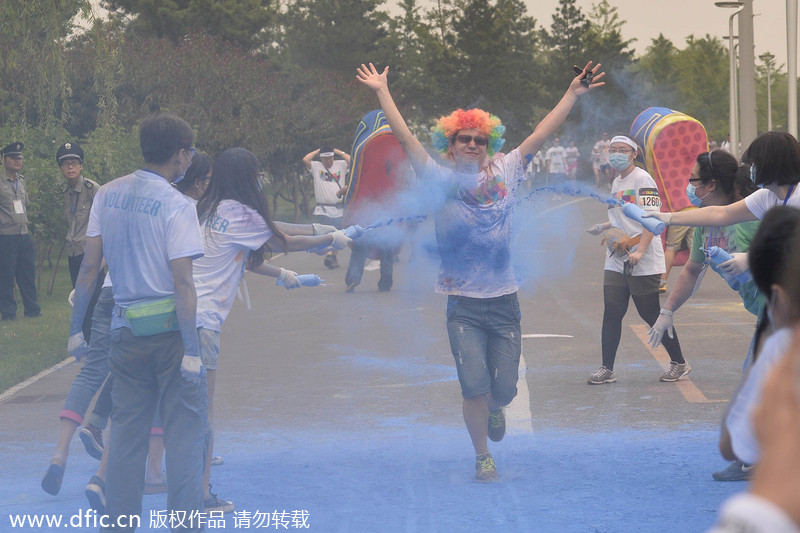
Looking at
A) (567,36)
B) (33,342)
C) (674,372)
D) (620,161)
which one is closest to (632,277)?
(674,372)

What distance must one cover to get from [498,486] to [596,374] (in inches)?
116

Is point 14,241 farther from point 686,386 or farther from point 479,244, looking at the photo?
point 479,244

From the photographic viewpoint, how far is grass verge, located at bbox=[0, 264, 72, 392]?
9727 mm

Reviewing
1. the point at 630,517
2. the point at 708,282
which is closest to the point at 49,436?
the point at 630,517

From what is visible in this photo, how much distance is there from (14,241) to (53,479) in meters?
8.58

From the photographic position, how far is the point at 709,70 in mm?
54875

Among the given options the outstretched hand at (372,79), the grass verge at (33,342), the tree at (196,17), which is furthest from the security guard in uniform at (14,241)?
the tree at (196,17)

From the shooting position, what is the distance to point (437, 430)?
7.18 m

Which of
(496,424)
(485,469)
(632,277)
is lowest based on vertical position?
(485,469)

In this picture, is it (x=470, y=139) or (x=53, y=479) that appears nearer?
(x=53, y=479)

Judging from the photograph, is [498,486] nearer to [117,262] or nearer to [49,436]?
[117,262]

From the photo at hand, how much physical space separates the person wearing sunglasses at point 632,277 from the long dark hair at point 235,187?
379cm

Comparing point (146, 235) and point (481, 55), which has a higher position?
point (481, 55)

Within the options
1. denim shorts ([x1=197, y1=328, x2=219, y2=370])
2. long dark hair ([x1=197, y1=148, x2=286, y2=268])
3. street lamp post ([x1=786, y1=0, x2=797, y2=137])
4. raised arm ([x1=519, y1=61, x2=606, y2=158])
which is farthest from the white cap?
street lamp post ([x1=786, y1=0, x2=797, y2=137])
